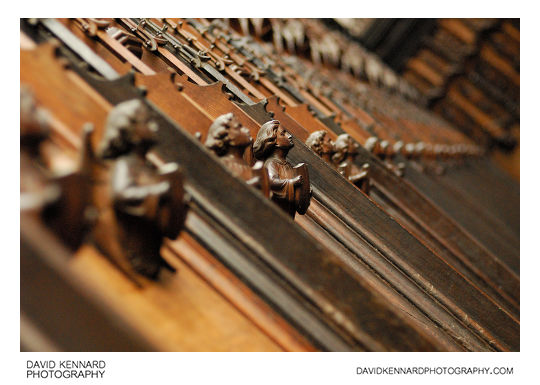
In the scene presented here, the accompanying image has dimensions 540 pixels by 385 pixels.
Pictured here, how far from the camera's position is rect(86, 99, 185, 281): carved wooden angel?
3.00 ft

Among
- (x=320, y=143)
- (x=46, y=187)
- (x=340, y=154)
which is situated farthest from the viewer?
(x=340, y=154)

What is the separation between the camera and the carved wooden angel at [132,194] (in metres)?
0.92

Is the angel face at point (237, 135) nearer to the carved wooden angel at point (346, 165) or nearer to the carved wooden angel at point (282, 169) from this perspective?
the carved wooden angel at point (282, 169)

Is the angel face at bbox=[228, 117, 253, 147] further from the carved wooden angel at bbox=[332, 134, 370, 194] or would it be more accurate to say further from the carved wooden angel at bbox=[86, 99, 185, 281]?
the carved wooden angel at bbox=[332, 134, 370, 194]

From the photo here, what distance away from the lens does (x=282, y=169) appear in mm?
1555

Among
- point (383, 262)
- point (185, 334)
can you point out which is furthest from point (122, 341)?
point (383, 262)

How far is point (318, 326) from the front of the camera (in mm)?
1092

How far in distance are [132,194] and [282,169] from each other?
71 centimetres

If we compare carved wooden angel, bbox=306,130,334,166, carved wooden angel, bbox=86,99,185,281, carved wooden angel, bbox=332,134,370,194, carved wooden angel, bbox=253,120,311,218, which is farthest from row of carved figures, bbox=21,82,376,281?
carved wooden angel, bbox=332,134,370,194

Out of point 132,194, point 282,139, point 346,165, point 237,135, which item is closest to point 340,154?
point 346,165

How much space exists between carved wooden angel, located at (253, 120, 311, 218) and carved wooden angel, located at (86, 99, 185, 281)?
55cm

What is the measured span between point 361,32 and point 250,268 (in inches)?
371
